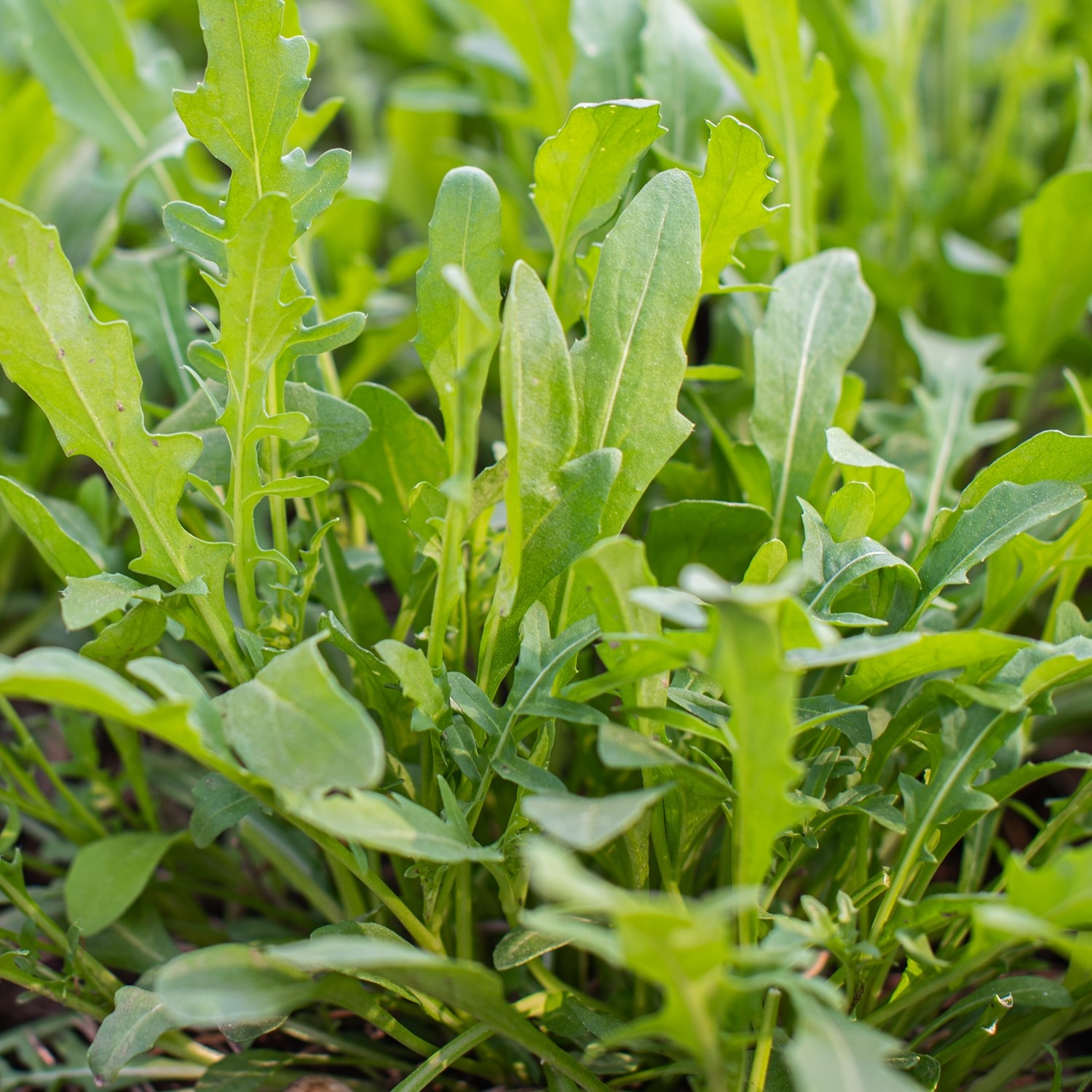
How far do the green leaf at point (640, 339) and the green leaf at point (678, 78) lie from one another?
1.04ft

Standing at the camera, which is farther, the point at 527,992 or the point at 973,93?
the point at 973,93

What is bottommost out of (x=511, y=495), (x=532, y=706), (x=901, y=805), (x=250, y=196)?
(x=901, y=805)

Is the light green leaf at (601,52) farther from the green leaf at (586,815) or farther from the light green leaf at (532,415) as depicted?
the green leaf at (586,815)

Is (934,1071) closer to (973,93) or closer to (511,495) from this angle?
(511,495)

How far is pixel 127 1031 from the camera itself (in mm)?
587

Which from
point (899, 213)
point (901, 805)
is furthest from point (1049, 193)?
point (901, 805)

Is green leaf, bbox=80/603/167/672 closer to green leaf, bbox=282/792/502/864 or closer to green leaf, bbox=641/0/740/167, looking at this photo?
green leaf, bbox=282/792/502/864

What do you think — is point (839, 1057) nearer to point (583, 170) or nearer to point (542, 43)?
point (583, 170)

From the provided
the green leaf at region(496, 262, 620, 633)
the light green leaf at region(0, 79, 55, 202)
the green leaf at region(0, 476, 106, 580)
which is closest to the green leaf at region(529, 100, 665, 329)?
the green leaf at region(496, 262, 620, 633)

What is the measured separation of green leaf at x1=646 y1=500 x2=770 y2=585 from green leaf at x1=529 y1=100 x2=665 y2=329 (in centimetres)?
16

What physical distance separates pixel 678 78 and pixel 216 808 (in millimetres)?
→ 715

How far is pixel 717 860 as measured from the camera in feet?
2.39

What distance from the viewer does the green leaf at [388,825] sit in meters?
0.46

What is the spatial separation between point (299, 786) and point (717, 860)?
370 millimetres
